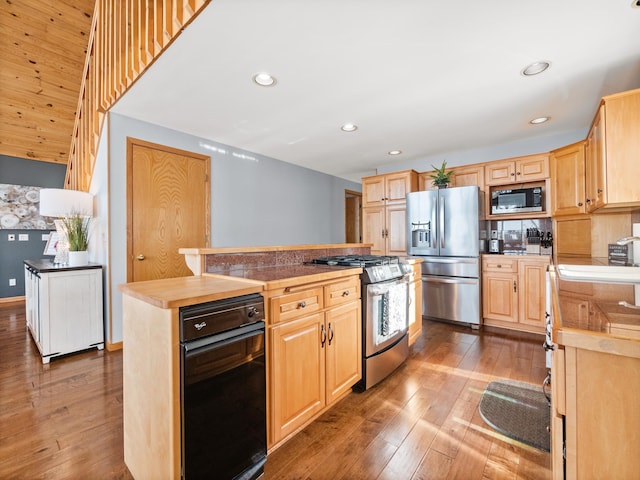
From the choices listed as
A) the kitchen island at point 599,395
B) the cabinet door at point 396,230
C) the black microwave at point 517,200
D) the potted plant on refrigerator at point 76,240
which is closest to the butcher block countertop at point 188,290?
the kitchen island at point 599,395

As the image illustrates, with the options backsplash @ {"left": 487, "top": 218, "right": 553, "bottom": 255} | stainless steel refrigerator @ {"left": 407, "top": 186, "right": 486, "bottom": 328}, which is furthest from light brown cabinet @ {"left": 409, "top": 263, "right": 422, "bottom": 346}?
backsplash @ {"left": 487, "top": 218, "right": 553, "bottom": 255}

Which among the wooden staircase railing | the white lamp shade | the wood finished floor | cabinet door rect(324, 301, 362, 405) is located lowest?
the wood finished floor

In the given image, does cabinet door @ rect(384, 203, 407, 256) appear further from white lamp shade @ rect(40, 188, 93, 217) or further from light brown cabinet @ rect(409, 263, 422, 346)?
white lamp shade @ rect(40, 188, 93, 217)

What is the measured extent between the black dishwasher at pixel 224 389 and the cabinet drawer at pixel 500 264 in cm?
334

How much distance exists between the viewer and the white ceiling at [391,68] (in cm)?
169

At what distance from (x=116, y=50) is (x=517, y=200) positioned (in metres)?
4.62

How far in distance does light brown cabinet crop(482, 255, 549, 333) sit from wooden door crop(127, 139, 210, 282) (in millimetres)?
3644

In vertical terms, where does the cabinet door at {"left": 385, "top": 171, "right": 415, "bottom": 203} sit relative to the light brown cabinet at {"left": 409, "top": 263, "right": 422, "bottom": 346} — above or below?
above

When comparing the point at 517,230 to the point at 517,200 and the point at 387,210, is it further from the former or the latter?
the point at 387,210

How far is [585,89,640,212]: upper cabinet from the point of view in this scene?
204 centimetres

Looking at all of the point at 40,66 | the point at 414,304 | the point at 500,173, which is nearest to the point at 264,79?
the point at 414,304

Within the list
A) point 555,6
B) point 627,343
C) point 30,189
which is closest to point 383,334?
point 627,343

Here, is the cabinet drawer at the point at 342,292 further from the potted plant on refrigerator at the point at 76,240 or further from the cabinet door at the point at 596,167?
the potted plant on refrigerator at the point at 76,240

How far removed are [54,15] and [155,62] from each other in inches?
106
